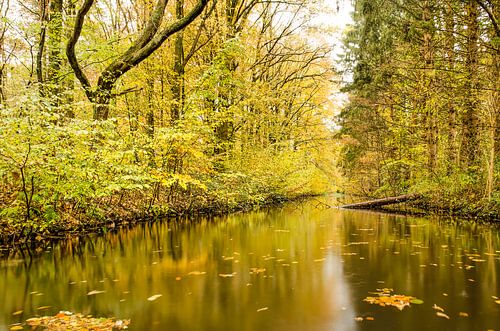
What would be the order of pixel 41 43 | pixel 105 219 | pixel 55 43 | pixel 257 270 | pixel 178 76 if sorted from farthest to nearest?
pixel 178 76 < pixel 55 43 < pixel 41 43 < pixel 105 219 < pixel 257 270

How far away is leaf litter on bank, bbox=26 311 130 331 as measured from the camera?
148 inches

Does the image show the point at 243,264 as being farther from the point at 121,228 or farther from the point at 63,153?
the point at 121,228

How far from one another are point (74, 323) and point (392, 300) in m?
3.56

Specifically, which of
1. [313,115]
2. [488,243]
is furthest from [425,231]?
[313,115]

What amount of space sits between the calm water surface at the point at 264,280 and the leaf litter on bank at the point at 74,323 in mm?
154

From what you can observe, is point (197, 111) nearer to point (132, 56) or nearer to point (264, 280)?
point (132, 56)

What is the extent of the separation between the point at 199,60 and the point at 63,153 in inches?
476

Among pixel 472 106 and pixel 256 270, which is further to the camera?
pixel 472 106

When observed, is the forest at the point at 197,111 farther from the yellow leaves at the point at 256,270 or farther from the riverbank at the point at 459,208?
the yellow leaves at the point at 256,270

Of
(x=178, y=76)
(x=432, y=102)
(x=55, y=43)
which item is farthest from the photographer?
(x=432, y=102)

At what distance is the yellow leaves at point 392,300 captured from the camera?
4312 mm

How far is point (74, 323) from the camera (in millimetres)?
3887

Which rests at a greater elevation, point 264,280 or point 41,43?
point 41,43

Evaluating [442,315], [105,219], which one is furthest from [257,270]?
[105,219]
